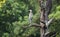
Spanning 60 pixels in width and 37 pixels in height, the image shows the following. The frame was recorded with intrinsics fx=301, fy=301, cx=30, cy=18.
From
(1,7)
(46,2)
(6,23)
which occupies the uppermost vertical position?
(46,2)

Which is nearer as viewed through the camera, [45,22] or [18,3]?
[45,22]

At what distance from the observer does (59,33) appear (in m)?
12.1

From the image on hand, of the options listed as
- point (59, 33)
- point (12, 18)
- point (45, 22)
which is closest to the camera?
point (45, 22)

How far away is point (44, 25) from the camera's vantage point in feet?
36.8

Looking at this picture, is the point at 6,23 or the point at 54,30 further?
the point at 6,23

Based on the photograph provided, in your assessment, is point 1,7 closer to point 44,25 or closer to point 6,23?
point 6,23

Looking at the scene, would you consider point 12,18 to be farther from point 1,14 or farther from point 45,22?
point 45,22

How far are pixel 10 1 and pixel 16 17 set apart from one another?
41.4 inches

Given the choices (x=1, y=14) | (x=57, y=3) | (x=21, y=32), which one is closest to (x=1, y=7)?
(x=1, y=14)

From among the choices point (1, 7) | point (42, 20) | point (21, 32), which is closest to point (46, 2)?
point (42, 20)

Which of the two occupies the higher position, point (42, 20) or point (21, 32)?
point (42, 20)

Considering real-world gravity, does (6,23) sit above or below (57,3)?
below

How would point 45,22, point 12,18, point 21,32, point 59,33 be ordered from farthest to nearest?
point 12,18
point 21,32
point 59,33
point 45,22

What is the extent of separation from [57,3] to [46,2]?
1.02m
